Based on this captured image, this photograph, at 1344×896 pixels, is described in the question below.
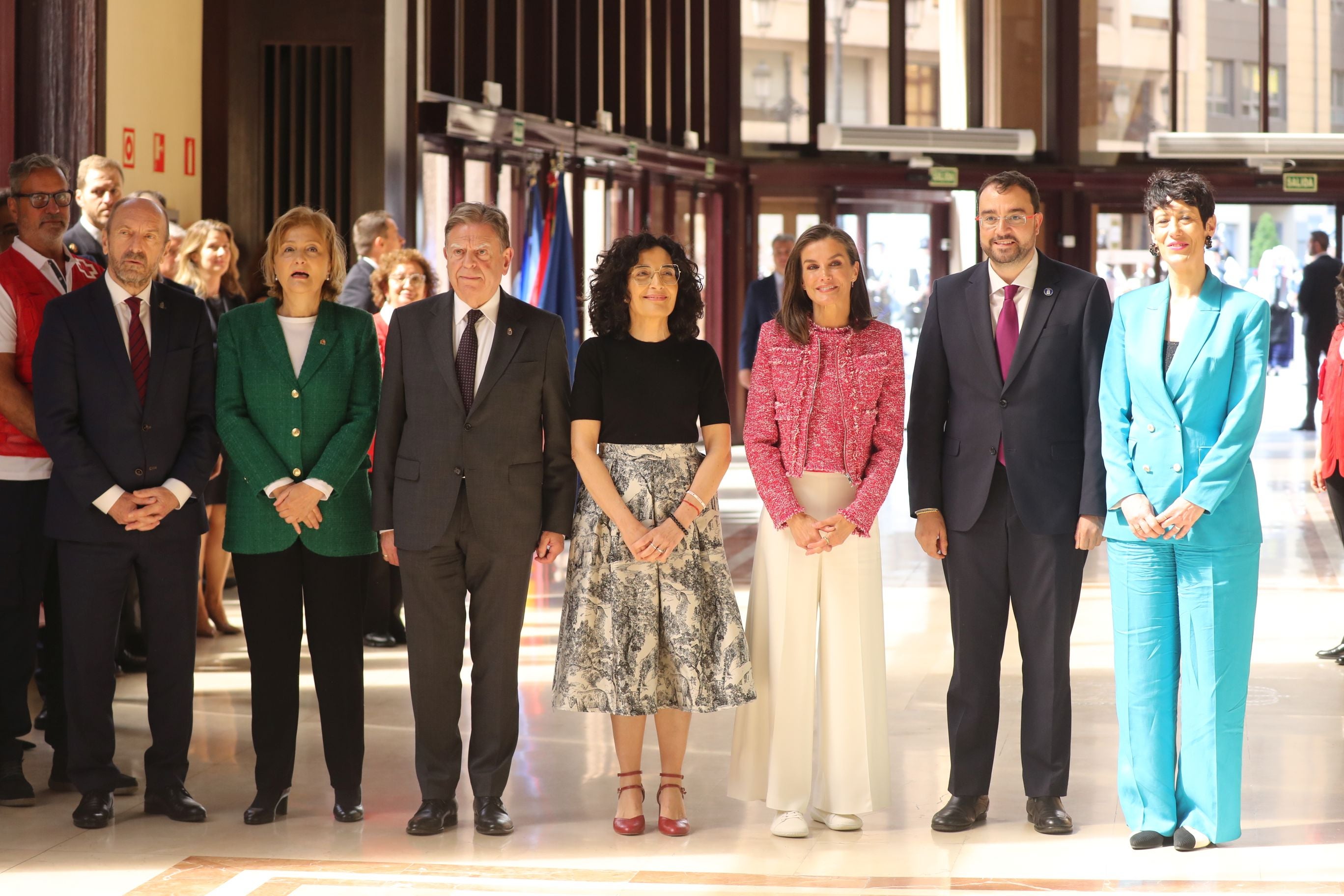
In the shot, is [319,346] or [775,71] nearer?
[319,346]

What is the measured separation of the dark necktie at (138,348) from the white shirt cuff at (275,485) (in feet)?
1.52

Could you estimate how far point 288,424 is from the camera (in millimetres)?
4035

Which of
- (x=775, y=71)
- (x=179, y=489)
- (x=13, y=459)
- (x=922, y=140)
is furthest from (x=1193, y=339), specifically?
(x=775, y=71)

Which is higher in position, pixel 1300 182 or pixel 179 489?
pixel 1300 182

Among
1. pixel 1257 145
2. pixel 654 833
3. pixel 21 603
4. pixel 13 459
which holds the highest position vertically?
pixel 1257 145

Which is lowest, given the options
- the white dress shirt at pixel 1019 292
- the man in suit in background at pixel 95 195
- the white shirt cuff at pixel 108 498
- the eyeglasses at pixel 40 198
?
the white shirt cuff at pixel 108 498

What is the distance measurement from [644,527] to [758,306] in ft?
22.9

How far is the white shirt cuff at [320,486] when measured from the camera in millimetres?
3979

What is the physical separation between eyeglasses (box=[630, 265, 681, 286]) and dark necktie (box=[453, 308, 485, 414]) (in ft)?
1.45

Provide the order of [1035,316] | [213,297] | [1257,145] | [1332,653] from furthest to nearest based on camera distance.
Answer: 1. [1257,145]
2. [213,297]
3. [1332,653]
4. [1035,316]

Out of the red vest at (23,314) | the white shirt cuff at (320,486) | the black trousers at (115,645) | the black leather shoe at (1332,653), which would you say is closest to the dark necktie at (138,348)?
the red vest at (23,314)

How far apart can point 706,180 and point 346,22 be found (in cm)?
644

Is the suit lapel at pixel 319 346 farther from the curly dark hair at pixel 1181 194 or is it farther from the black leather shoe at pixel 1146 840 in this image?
the black leather shoe at pixel 1146 840

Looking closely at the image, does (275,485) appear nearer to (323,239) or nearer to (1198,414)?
(323,239)
